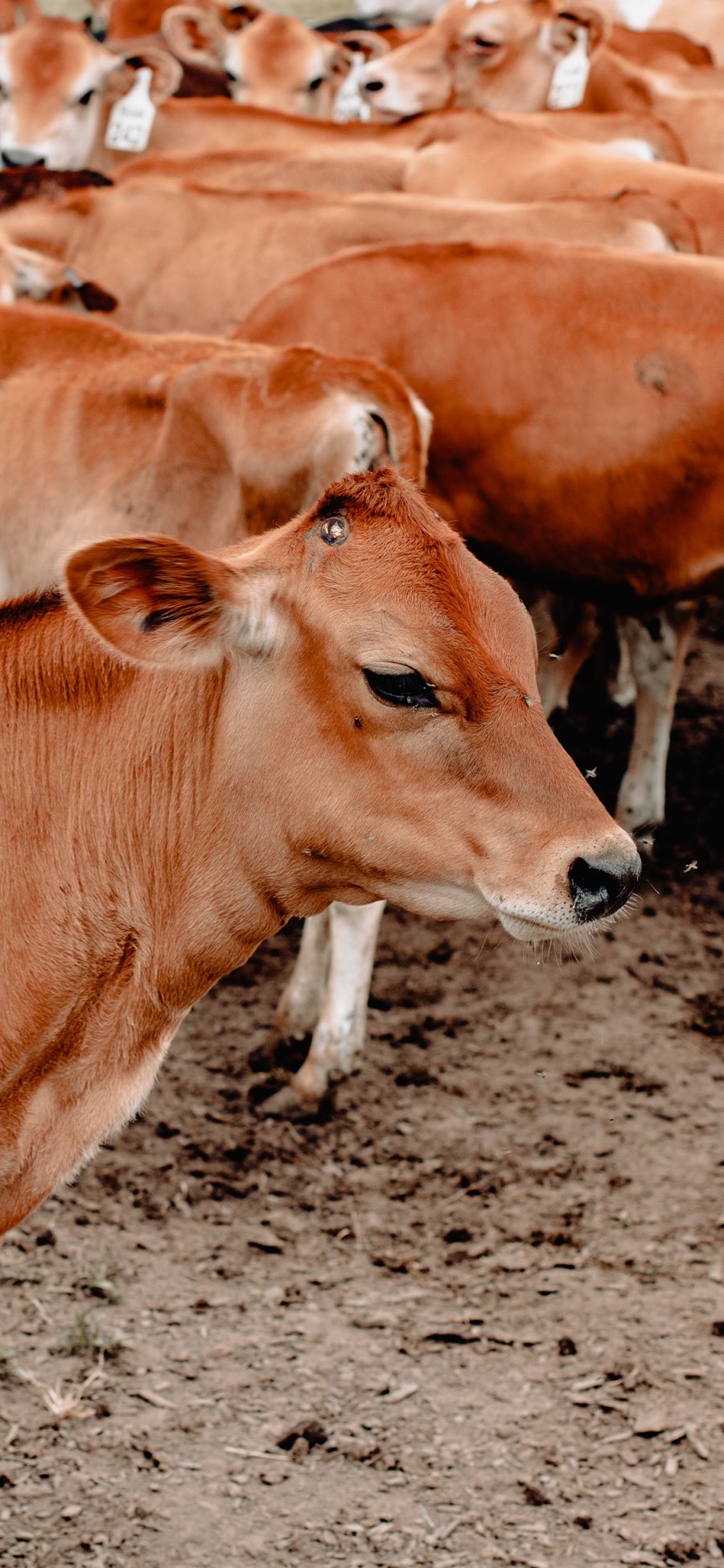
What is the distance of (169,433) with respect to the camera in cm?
446

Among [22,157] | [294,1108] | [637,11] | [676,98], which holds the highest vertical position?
[676,98]

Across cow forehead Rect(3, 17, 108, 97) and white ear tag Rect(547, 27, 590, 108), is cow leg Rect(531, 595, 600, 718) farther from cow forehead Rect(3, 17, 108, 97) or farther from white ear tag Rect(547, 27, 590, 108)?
cow forehead Rect(3, 17, 108, 97)

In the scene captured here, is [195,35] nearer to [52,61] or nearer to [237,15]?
[237,15]

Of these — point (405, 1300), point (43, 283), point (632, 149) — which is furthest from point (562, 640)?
point (405, 1300)

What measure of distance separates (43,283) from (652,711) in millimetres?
2955

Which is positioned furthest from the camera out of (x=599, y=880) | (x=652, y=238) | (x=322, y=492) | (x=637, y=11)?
(x=637, y=11)

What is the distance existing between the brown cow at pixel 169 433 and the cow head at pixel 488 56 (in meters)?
5.21

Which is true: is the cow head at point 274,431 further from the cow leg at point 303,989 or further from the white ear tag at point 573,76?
the white ear tag at point 573,76

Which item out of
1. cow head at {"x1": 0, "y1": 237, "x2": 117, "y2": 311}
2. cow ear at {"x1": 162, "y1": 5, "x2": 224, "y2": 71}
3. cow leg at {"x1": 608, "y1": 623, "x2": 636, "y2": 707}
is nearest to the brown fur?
cow head at {"x1": 0, "y1": 237, "x2": 117, "y2": 311}

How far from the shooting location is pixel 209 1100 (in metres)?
4.60

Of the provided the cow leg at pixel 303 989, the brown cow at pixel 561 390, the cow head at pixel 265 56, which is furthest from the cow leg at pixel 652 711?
the cow head at pixel 265 56

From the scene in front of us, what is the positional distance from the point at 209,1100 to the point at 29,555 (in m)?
1.70

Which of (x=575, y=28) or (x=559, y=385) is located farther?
(x=575, y=28)

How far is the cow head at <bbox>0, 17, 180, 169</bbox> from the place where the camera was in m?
9.04
